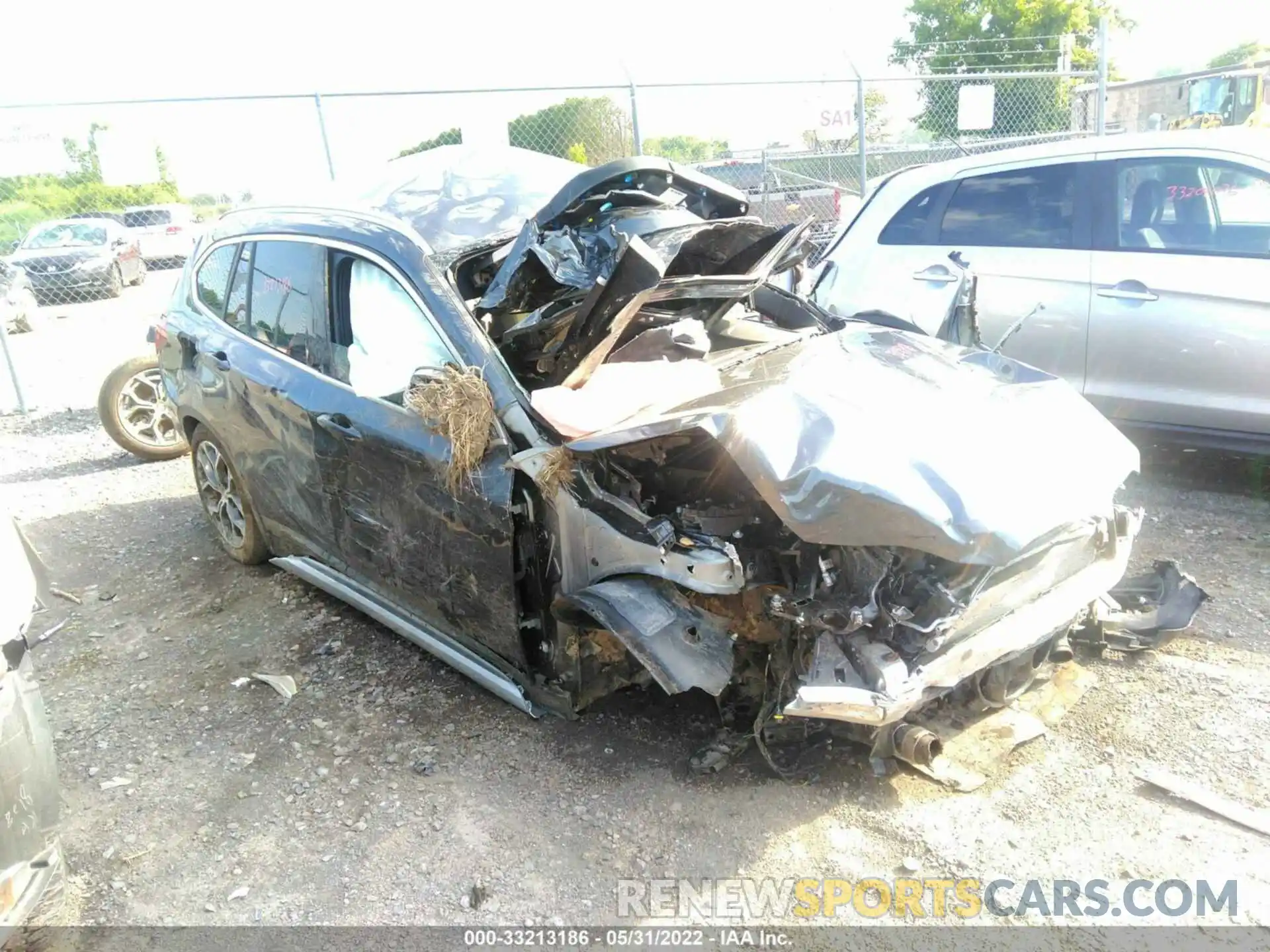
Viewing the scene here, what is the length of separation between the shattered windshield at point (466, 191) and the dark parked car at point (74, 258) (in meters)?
13.7

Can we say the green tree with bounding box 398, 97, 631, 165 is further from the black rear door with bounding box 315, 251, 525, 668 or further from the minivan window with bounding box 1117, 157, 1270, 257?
the black rear door with bounding box 315, 251, 525, 668

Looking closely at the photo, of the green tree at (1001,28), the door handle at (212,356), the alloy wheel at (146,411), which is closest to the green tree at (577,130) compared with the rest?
the alloy wheel at (146,411)

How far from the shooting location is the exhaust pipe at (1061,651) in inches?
134

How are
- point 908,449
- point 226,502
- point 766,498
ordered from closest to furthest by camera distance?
point 766,498
point 908,449
point 226,502

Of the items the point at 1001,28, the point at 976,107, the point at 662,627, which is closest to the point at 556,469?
the point at 662,627

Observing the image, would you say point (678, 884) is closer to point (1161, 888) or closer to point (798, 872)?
point (798, 872)

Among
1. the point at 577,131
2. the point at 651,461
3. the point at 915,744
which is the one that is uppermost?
the point at 577,131

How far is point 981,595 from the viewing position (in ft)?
9.14

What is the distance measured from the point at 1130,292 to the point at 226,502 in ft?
16.3

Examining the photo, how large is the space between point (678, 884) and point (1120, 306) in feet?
13.1

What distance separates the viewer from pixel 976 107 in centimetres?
1090

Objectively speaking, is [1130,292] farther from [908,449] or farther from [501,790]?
[501,790]

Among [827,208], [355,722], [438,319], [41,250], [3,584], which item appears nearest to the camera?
[3,584]

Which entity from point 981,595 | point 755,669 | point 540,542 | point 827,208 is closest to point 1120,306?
point 981,595
